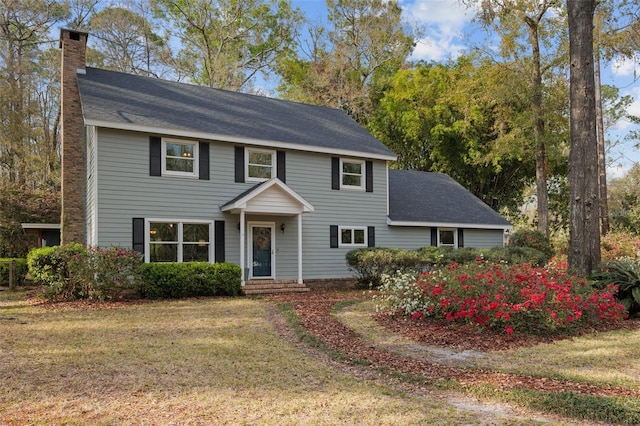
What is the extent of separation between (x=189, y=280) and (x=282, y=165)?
5.00 metres

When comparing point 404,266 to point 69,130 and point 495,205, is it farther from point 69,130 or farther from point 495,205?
point 495,205

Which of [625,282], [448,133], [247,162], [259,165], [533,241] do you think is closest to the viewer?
[625,282]

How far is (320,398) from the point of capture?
470 cm

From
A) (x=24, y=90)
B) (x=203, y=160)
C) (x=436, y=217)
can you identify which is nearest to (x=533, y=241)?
(x=436, y=217)

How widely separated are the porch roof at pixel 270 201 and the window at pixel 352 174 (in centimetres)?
246

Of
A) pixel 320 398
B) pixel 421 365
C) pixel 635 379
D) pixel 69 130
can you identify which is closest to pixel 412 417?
pixel 320 398

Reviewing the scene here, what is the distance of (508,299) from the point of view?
8.25m

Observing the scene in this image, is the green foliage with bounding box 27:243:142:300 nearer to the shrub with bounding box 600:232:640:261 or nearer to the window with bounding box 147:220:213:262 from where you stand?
the window with bounding box 147:220:213:262

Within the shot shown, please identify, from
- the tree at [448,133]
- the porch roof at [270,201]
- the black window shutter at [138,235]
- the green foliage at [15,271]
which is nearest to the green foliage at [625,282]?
the porch roof at [270,201]

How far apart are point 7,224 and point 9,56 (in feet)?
39.1

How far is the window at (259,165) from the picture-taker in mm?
15086

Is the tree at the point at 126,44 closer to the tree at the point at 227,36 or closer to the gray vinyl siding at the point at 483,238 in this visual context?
the tree at the point at 227,36

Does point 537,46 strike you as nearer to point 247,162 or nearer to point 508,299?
A: point 247,162

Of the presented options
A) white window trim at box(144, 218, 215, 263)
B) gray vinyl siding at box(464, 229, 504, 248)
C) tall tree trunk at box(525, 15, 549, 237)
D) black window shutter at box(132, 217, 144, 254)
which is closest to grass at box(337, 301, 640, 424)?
white window trim at box(144, 218, 215, 263)
